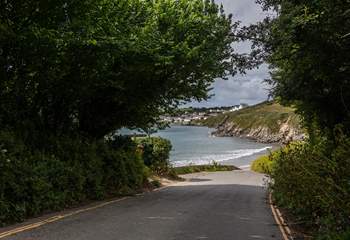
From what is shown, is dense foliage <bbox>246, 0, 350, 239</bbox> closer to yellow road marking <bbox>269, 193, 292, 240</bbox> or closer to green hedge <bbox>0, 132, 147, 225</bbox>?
yellow road marking <bbox>269, 193, 292, 240</bbox>

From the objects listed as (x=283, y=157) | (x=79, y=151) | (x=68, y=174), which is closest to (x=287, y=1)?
(x=283, y=157)

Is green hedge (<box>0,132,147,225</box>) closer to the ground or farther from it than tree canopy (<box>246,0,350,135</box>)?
closer to the ground

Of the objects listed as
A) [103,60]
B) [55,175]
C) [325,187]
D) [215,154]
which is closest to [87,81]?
[103,60]

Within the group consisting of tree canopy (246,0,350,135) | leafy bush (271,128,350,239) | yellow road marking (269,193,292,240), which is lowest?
yellow road marking (269,193,292,240)

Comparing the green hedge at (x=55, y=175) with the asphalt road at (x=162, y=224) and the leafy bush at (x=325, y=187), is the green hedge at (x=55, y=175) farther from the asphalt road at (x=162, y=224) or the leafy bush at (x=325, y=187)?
the leafy bush at (x=325, y=187)

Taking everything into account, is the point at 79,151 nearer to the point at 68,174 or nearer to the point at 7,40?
the point at 68,174

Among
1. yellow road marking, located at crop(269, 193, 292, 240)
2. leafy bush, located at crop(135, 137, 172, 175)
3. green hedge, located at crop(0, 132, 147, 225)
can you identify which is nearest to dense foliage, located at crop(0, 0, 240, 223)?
green hedge, located at crop(0, 132, 147, 225)

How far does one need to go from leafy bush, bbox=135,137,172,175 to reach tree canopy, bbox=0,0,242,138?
515 inches

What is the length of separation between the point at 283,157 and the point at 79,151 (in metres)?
7.46

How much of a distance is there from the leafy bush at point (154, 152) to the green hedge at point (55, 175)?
47.3 ft

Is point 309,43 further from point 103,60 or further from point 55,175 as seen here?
point 55,175

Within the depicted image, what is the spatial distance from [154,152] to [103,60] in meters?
22.1

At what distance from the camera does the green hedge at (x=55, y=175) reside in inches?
551

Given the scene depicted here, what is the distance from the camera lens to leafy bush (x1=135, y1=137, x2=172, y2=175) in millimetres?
39469
